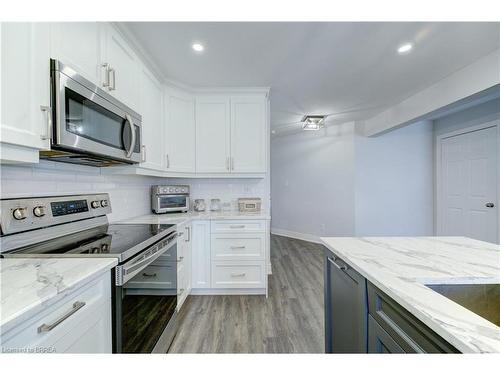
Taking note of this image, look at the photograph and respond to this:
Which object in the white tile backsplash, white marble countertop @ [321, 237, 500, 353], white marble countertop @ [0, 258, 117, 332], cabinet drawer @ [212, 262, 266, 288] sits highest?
the white tile backsplash

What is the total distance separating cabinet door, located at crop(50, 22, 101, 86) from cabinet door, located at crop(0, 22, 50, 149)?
0.07 metres

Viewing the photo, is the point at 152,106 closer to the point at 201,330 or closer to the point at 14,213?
the point at 14,213

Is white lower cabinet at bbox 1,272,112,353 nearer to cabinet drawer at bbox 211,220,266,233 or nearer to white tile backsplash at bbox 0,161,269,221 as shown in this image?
white tile backsplash at bbox 0,161,269,221

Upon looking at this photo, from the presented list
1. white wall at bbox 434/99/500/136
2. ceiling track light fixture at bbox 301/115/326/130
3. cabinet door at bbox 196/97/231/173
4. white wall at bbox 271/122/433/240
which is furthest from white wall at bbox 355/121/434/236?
cabinet door at bbox 196/97/231/173

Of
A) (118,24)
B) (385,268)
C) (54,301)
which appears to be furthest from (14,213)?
(385,268)

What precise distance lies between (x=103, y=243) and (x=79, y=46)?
1062mm

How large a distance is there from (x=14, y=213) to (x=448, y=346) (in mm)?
1700

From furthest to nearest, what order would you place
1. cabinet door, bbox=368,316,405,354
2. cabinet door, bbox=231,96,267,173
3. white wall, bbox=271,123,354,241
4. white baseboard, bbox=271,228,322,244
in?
white baseboard, bbox=271,228,322,244 → white wall, bbox=271,123,354,241 → cabinet door, bbox=231,96,267,173 → cabinet door, bbox=368,316,405,354

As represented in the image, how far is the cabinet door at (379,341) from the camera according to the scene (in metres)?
0.75

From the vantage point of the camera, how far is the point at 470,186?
344cm

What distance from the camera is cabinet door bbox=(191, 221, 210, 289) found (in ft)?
8.01

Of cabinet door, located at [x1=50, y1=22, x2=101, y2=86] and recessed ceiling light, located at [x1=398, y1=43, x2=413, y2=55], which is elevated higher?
recessed ceiling light, located at [x1=398, y1=43, x2=413, y2=55]

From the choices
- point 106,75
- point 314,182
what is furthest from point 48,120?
point 314,182

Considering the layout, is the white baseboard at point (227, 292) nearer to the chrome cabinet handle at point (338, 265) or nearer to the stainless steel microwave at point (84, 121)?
the chrome cabinet handle at point (338, 265)
